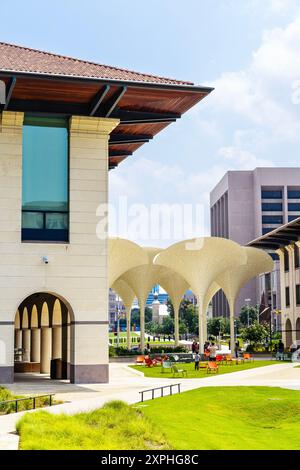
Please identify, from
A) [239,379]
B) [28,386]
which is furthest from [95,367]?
[239,379]

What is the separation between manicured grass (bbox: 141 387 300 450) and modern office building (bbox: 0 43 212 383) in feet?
23.2

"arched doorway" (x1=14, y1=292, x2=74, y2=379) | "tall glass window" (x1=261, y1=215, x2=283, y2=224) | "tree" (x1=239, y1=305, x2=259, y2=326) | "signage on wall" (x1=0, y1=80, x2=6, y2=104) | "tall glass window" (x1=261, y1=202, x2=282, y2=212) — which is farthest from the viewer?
"tall glass window" (x1=261, y1=202, x2=282, y2=212)

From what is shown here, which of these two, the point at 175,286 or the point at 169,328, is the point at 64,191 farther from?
the point at 169,328

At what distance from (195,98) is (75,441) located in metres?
19.8

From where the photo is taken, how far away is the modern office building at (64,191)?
2956 centimetres

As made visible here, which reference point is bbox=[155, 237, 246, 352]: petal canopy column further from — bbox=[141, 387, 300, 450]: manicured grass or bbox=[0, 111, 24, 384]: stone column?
bbox=[141, 387, 300, 450]: manicured grass

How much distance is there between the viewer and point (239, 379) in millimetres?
31688

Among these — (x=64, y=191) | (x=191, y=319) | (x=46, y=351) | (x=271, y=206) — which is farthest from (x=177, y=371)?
(x=271, y=206)

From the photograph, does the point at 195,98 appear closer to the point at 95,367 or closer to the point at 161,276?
the point at 95,367

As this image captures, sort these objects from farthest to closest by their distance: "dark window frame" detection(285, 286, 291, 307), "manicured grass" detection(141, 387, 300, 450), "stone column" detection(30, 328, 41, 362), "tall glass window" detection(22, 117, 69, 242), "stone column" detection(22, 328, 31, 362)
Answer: "dark window frame" detection(285, 286, 291, 307), "stone column" detection(22, 328, 31, 362), "stone column" detection(30, 328, 41, 362), "tall glass window" detection(22, 117, 69, 242), "manicured grass" detection(141, 387, 300, 450)

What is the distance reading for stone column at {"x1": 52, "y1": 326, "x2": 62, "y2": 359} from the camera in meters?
34.9

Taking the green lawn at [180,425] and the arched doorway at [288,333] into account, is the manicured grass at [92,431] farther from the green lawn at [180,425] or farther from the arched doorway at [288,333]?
the arched doorway at [288,333]

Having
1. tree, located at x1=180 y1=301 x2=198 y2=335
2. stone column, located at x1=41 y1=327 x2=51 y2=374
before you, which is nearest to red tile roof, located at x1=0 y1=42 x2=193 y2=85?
stone column, located at x1=41 y1=327 x2=51 y2=374

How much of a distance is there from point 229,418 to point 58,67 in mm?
16686
